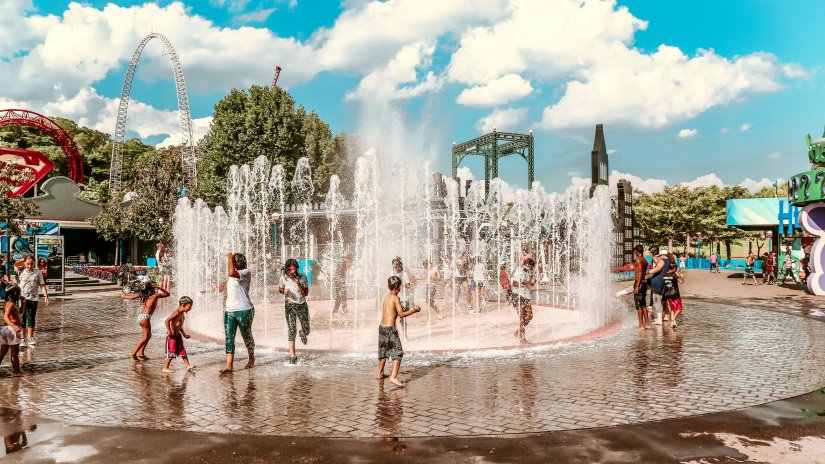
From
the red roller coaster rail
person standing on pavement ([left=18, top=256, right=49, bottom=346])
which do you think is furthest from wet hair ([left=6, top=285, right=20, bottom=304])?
the red roller coaster rail

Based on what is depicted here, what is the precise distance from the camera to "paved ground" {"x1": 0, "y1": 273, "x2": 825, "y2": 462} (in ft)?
19.6

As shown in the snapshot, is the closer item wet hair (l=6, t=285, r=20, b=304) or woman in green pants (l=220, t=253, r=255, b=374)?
woman in green pants (l=220, t=253, r=255, b=374)

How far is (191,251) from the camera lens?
25125 mm

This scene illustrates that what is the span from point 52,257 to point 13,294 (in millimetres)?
16587

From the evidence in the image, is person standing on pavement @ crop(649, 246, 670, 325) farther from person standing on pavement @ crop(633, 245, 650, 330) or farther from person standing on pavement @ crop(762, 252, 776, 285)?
person standing on pavement @ crop(762, 252, 776, 285)

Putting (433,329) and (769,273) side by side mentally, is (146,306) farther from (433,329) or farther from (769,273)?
(769,273)

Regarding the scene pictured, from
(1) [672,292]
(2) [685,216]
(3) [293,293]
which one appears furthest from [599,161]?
(3) [293,293]

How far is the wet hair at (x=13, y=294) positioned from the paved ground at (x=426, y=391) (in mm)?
1142

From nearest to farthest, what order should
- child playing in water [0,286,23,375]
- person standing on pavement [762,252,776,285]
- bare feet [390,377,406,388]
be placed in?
bare feet [390,377,406,388] < child playing in water [0,286,23,375] < person standing on pavement [762,252,776,285]

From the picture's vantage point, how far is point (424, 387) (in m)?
7.77

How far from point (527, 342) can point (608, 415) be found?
15.5ft

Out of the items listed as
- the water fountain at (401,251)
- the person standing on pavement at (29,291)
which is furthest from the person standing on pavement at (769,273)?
the person standing on pavement at (29,291)

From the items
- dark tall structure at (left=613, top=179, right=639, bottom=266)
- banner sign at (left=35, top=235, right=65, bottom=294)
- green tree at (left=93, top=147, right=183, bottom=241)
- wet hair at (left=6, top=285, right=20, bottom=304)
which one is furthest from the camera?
green tree at (left=93, top=147, right=183, bottom=241)

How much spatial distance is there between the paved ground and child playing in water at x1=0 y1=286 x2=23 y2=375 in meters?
0.42
